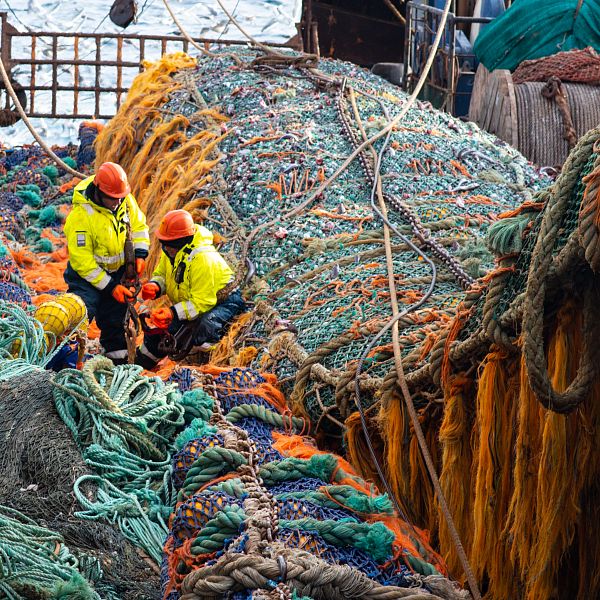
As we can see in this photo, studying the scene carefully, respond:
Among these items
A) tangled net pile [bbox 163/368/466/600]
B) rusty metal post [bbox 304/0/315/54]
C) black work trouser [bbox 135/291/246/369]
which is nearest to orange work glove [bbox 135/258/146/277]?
black work trouser [bbox 135/291/246/369]

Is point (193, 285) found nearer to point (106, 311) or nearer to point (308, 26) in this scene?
point (106, 311)

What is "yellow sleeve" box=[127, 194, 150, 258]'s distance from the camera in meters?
7.86

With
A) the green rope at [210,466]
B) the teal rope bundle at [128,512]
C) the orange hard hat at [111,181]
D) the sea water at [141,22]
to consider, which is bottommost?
the sea water at [141,22]

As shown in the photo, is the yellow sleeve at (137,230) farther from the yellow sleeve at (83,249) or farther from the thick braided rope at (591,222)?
the thick braided rope at (591,222)

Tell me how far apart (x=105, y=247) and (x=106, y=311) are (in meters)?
0.48

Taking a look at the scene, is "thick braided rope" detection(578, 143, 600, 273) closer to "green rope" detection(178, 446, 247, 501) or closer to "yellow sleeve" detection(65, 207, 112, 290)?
"green rope" detection(178, 446, 247, 501)

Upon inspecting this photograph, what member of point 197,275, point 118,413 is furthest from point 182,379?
point 197,275

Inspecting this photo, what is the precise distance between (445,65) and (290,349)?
22.6 feet

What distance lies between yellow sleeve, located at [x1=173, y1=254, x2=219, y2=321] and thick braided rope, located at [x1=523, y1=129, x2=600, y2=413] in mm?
3742

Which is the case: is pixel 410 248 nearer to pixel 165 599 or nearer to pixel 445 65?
pixel 165 599

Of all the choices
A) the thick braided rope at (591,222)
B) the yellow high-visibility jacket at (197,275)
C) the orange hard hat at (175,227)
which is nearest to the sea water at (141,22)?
the yellow high-visibility jacket at (197,275)

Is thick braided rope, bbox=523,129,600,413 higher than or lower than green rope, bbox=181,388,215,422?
higher

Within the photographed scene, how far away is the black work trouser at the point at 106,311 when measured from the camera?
7691mm

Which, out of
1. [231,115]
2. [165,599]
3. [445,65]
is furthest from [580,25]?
[165,599]
